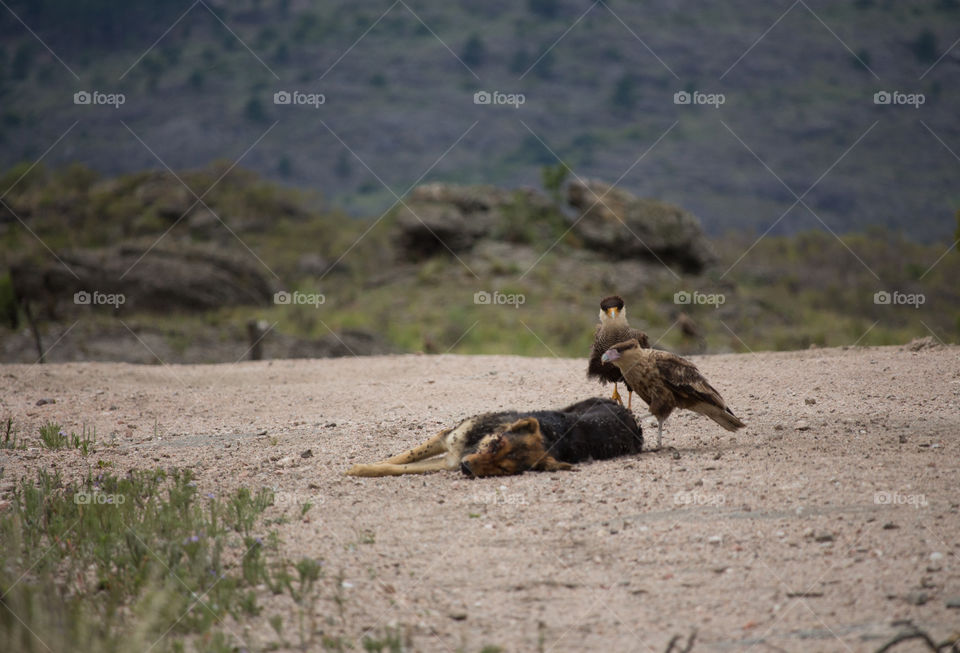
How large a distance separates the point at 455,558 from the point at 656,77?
351 ft

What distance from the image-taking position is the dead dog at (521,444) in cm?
636

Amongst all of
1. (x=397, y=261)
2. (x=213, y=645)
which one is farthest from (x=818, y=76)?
(x=213, y=645)

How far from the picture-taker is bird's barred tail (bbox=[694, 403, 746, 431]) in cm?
668

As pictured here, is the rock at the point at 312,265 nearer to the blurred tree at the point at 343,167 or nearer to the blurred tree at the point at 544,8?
the blurred tree at the point at 343,167

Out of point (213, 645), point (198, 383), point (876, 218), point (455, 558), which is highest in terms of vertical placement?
point (876, 218)

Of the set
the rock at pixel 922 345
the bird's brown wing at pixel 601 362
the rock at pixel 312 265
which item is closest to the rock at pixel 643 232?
the rock at pixel 312 265

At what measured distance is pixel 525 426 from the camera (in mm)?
6434

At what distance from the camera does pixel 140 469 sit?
22.7 feet

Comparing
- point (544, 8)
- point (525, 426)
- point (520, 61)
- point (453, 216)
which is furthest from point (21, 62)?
point (525, 426)

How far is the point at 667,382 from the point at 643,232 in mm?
21759

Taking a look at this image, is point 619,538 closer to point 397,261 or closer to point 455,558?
point 455,558

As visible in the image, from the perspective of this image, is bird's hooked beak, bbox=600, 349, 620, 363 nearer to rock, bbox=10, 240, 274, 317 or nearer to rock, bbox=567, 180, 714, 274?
rock, bbox=10, 240, 274, 317

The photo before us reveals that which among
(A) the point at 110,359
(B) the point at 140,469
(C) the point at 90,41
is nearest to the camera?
(B) the point at 140,469

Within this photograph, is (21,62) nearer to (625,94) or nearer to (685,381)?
(625,94)
